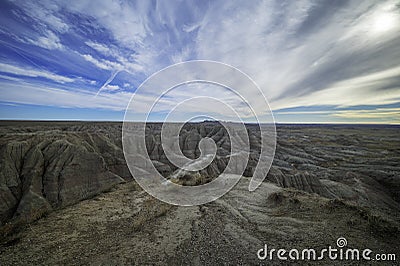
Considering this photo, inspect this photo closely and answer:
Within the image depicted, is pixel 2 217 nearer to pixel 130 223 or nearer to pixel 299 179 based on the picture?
pixel 130 223

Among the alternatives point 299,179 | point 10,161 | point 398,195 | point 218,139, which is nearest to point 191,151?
point 218,139

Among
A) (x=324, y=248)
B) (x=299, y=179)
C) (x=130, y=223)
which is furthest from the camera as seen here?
(x=299, y=179)

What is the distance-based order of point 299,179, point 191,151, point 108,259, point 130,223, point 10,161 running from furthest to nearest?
point 191,151
point 299,179
point 10,161
point 130,223
point 108,259

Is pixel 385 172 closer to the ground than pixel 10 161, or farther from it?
closer to the ground

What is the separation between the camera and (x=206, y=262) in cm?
509

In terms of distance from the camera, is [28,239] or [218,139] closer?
[28,239]

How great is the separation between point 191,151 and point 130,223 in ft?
121

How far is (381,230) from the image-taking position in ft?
19.4

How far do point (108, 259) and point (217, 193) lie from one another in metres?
6.27

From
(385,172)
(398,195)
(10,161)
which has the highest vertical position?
(10,161)

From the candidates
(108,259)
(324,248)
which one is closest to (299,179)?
(324,248)

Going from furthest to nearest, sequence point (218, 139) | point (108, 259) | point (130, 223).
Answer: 1. point (218, 139)
2. point (130, 223)
3. point (108, 259)

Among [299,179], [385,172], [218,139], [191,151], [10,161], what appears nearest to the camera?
[10,161]

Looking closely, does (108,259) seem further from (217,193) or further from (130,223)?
(217,193)
